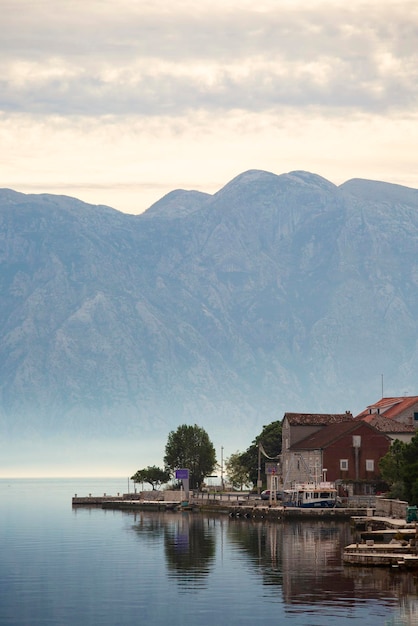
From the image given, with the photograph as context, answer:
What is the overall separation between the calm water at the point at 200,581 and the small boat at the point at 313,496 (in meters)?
16.4

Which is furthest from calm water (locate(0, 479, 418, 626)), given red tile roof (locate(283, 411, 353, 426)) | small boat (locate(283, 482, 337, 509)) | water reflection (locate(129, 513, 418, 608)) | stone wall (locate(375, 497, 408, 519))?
red tile roof (locate(283, 411, 353, 426))

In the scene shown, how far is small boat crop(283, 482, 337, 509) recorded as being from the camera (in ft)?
518

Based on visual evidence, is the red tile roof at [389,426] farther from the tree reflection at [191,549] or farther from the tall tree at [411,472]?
the tall tree at [411,472]

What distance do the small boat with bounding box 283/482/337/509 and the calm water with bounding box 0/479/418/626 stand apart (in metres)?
16.4

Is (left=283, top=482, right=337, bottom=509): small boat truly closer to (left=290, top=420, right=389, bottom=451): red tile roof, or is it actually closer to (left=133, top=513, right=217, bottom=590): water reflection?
(left=290, top=420, right=389, bottom=451): red tile roof

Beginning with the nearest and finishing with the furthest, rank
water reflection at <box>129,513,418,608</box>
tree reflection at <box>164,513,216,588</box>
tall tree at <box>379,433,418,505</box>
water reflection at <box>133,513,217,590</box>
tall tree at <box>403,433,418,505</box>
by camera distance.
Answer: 1. water reflection at <box>129,513,418,608</box>
2. water reflection at <box>133,513,217,590</box>
3. tree reflection at <box>164,513,216,588</box>
4. tall tree at <box>403,433,418,505</box>
5. tall tree at <box>379,433,418,505</box>

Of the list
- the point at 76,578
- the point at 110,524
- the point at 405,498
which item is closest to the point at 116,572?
the point at 76,578

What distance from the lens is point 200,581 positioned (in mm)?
89875

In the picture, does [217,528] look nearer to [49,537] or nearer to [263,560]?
[49,537]

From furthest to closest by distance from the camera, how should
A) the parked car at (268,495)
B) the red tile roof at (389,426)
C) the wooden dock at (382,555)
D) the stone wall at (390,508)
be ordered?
the red tile roof at (389,426) < the parked car at (268,495) < the stone wall at (390,508) < the wooden dock at (382,555)

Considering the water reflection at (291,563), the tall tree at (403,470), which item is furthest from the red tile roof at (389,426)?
the water reflection at (291,563)

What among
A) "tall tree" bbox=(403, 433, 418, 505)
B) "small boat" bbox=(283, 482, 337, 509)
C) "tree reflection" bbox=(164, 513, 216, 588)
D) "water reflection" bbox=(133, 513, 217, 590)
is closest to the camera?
"water reflection" bbox=(133, 513, 217, 590)

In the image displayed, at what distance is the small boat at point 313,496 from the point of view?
15775cm

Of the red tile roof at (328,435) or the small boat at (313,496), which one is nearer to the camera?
the small boat at (313,496)
